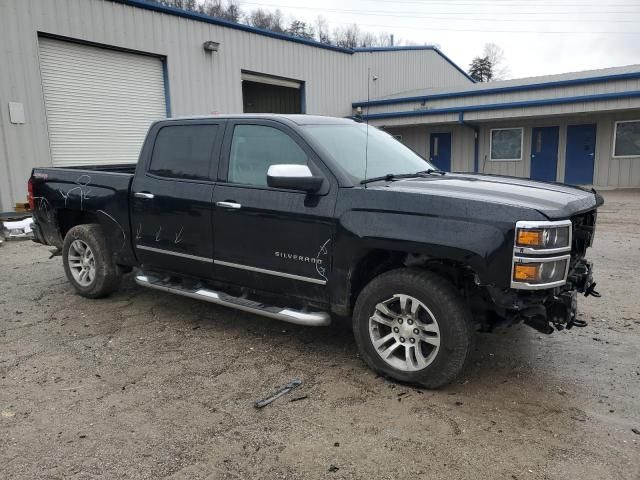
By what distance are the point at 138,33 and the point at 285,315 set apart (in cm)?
1189

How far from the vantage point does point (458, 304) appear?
340 centimetres

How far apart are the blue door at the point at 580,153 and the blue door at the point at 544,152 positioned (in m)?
0.43

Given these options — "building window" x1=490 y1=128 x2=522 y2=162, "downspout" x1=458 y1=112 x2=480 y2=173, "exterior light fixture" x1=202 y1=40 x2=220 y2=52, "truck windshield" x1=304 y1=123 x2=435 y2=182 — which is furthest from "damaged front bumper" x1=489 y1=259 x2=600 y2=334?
"downspout" x1=458 y1=112 x2=480 y2=173

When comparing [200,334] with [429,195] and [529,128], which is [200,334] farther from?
[529,128]

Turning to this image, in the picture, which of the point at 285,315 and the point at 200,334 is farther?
the point at 200,334

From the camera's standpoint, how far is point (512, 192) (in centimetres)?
355

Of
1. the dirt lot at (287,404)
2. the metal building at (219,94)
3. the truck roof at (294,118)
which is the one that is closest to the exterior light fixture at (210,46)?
the metal building at (219,94)

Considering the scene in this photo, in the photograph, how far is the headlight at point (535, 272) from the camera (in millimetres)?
3100

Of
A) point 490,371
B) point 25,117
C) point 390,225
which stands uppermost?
point 25,117

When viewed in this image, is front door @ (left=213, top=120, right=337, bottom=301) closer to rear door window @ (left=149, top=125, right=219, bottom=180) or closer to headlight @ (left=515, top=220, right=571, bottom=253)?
rear door window @ (left=149, top=125, right=219, bottom=180)

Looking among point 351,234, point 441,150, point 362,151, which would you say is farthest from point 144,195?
point 441,150

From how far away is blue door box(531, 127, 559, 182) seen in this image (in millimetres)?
18797

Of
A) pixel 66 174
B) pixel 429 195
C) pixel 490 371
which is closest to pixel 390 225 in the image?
pixel 429 195

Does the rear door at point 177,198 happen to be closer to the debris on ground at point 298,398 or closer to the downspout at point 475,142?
the debris on ground at point 298,398
